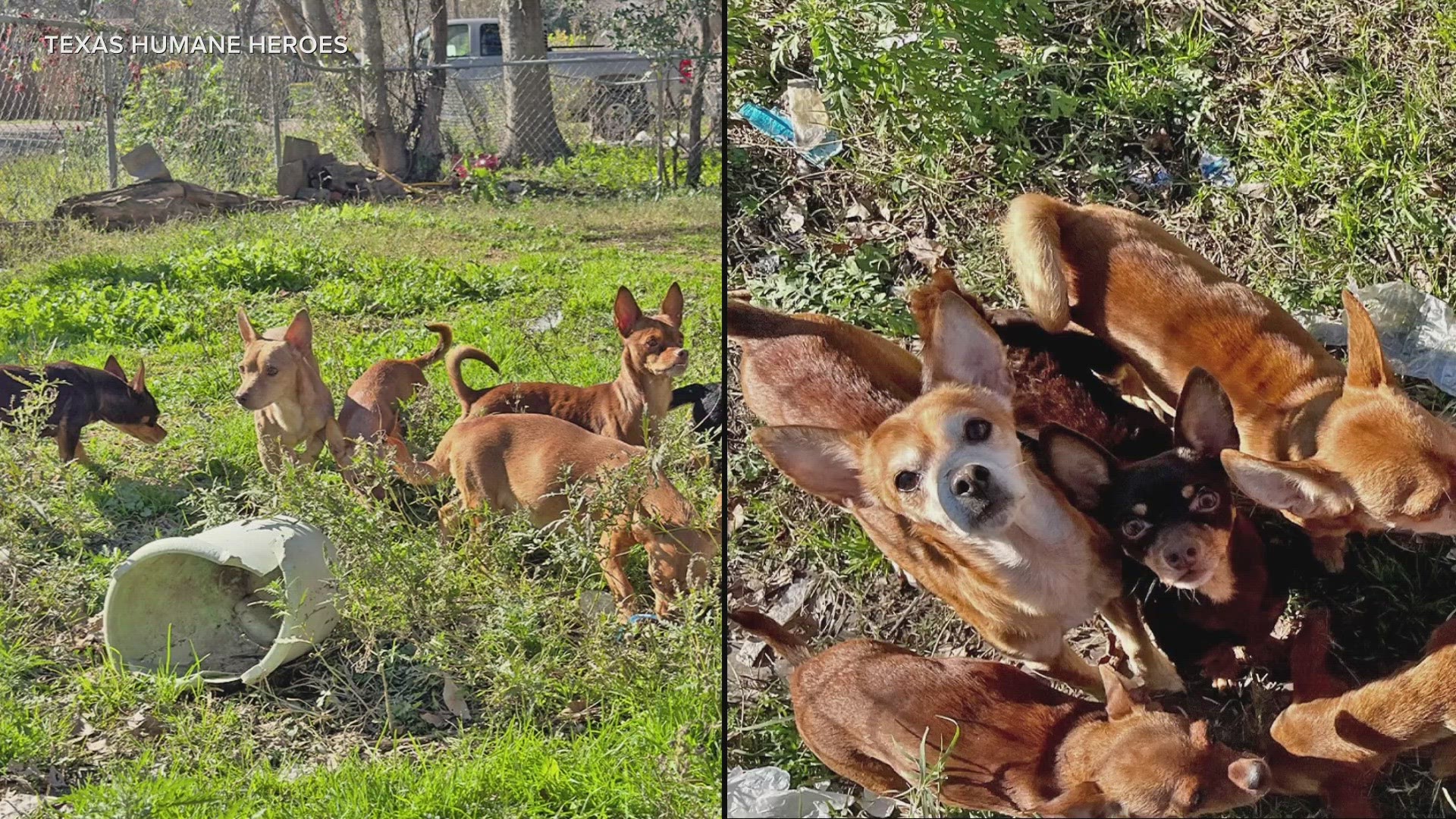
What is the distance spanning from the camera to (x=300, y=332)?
404cm

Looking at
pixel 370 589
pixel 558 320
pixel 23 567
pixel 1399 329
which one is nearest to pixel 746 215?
pixel 558 320

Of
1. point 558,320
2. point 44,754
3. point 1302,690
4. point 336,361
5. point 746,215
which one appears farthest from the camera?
point 746,215

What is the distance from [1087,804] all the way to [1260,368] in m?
1.59

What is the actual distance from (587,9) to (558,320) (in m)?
1.43

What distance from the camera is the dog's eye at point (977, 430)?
306 centimetres

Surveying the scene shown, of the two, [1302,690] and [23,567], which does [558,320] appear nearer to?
[23,567]

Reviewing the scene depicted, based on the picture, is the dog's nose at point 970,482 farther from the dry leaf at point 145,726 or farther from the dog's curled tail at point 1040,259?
the dry leaf at point 145,726

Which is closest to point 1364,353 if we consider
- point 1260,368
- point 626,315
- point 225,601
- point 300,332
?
point 1260,368

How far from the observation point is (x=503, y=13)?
466 cm

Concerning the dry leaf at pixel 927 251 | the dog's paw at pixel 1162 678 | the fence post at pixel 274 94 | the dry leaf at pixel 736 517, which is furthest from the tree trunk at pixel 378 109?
the dog's paw at pixel 1162 678

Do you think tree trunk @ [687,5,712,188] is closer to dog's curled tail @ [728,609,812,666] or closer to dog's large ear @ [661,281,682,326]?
dog's large ear @ [661,281,682,326]

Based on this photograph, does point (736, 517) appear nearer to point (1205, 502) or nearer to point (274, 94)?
point (1205, 502)

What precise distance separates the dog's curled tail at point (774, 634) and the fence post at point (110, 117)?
8.42ft

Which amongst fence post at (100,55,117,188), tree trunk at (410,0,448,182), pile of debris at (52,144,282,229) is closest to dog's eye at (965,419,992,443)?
tree trunk at (410,0,448,182)
